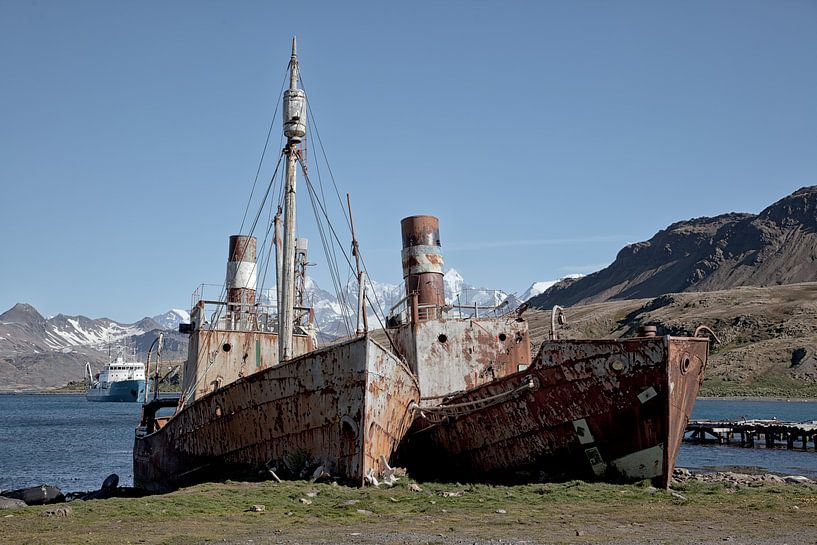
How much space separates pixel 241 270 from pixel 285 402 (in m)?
11.4

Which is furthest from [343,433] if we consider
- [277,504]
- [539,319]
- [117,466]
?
[539,319]

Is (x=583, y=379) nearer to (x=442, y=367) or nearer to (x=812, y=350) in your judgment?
(x=442, y=367)

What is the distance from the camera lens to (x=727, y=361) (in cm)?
11588

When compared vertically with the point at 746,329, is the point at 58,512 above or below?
below

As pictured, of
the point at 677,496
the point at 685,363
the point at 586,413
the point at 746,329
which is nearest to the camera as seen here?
the point at 677,496

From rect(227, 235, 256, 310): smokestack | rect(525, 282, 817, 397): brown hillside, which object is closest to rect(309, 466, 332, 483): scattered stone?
rect(227, 235, 256, 310): smokestack

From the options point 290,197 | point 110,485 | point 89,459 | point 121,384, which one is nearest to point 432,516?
point 290,197

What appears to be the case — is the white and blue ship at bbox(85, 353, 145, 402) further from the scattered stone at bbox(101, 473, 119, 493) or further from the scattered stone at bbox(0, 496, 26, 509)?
the scattered stone at bbox(0, 496, 26, 509)

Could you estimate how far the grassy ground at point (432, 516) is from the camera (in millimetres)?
12453

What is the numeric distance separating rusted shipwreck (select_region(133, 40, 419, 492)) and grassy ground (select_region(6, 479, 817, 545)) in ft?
3.70

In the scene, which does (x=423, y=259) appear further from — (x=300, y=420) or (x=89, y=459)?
(x=89, y=459)

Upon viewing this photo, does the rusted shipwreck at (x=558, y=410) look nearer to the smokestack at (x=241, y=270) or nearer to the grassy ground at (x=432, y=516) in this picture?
the grassy ground at (x=432, y=516)

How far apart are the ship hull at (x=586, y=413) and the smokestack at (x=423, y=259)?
17.3 ft

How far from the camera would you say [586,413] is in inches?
712
